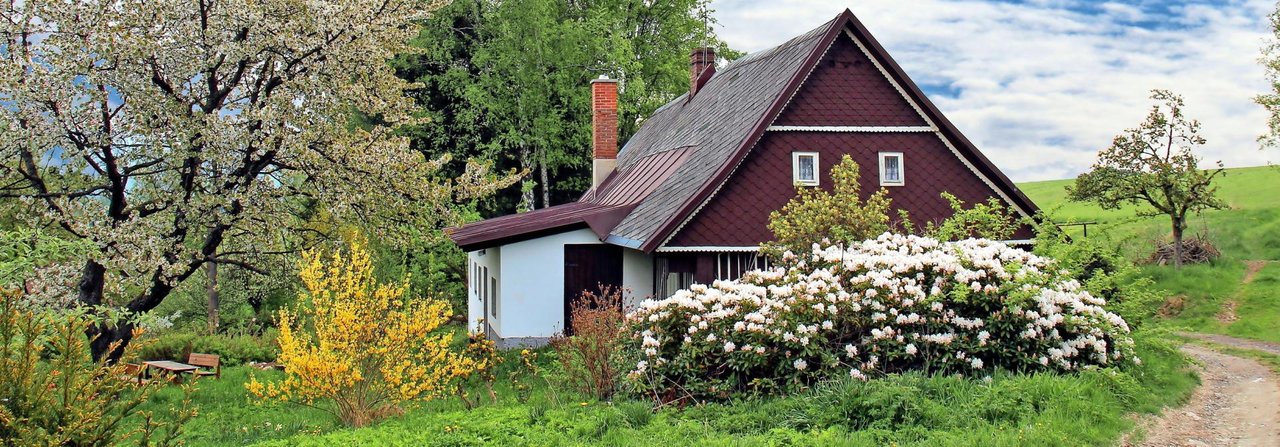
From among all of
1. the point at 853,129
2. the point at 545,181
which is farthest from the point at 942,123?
the point at 545,181

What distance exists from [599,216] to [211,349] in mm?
9515

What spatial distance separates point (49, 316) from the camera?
21.1 feet

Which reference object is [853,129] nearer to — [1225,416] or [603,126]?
[1225,416]

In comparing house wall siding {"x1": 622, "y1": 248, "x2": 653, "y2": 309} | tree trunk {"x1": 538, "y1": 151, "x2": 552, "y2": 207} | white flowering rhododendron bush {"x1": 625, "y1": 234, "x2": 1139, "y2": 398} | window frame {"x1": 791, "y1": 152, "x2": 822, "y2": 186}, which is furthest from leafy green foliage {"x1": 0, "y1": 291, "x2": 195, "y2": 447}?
tree trunk {"x1": 538, "y1": 151, "x2": 552, "y2": 207}

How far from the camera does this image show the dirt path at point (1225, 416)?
889 centimetres

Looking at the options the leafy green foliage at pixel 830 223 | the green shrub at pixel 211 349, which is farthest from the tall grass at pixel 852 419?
the green shrub at pixel 211 349

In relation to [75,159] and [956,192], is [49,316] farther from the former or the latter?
[956,192]

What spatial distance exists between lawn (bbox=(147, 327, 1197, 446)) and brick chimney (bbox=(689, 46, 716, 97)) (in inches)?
720

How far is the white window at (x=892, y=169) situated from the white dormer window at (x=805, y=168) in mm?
1346

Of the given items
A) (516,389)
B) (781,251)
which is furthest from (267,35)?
(781,251)

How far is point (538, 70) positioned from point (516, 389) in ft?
72.9

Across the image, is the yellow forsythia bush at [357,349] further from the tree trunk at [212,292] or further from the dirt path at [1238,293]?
the tree trunk at [212,292]

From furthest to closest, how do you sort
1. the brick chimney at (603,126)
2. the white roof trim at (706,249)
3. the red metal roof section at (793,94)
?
the brick chimney at (603,126), the white roof trim at (706,249), the red metal roof section at (793,94)

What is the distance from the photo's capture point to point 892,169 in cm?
1811
